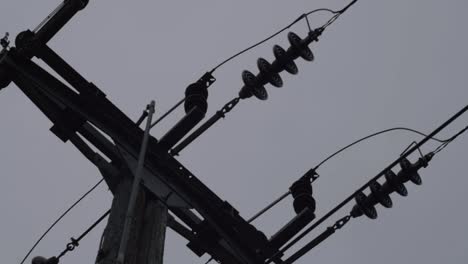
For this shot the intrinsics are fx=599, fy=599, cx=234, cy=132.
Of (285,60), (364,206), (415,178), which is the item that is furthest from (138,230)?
(415,178)

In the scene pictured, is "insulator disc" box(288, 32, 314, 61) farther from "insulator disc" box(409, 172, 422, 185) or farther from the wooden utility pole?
the wooden utility pole

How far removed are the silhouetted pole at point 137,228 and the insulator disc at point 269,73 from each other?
181 cm

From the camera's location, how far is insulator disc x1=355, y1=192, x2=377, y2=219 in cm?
718

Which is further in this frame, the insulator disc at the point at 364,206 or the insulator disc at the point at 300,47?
the insulator disc at the point at 364,206

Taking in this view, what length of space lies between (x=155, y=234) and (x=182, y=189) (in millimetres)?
1088

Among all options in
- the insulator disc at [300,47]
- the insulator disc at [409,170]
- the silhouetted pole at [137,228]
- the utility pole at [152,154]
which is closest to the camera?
the silhouetted pole at [137,228]

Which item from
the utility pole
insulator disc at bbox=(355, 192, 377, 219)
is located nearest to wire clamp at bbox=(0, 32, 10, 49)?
the utility pole

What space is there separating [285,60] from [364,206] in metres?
1.99

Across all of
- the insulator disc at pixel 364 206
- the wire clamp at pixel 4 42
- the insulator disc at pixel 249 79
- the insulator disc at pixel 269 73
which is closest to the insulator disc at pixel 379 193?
the insulator disc at pixel 364 206

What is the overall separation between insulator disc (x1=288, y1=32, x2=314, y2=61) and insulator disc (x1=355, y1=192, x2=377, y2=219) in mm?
1759

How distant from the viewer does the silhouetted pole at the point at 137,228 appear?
4.75 meters

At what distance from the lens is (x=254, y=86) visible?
7.02m

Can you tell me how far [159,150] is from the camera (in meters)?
6.20

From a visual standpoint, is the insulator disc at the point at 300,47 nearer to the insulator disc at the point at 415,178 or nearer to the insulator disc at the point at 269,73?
the insulator disc at the point at 269,73
